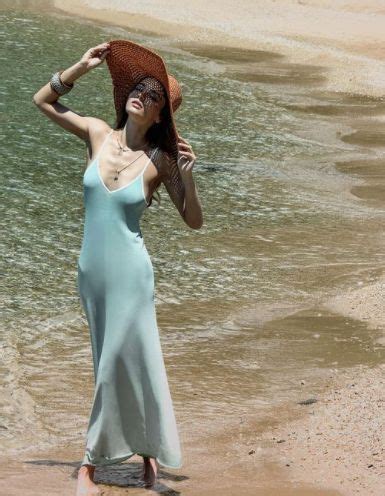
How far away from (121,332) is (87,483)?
28.3 inches

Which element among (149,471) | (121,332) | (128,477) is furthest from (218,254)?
(121,332)

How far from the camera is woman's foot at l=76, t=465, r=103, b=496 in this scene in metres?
5.72

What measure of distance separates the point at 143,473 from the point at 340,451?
1047 mm

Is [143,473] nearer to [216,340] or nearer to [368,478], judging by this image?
[368,478]

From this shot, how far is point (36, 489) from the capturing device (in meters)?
5.94

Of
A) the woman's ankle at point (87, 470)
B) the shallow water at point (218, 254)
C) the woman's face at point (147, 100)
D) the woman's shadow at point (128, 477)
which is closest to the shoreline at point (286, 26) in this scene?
the shallow water at point (218, 254)

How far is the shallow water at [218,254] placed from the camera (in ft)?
26.6

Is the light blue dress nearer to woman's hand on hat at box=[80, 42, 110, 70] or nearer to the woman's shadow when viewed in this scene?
the woman's shadow

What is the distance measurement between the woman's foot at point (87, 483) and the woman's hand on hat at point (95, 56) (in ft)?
6.02

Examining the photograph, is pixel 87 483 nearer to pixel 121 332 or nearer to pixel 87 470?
pixel 87 470

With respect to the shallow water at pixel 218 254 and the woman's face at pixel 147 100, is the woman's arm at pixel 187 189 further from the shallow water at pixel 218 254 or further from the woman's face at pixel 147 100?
the shallow water at pixel 218 254

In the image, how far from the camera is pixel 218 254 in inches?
462

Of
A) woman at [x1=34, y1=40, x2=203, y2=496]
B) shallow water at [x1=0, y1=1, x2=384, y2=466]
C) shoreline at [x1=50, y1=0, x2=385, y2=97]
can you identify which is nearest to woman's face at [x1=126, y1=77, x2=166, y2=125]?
woman at [x1=34, y1=40, x2=203, y2=496]

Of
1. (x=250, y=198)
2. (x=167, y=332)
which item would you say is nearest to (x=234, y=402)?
(x=167, y=332)
